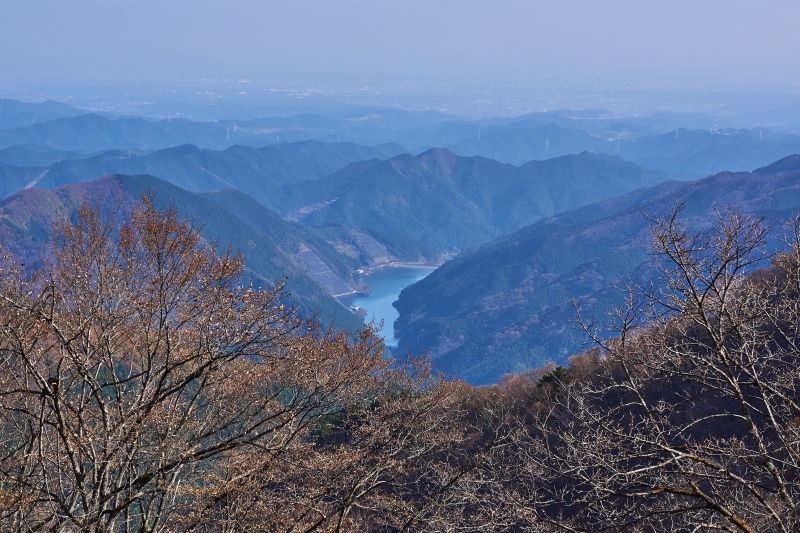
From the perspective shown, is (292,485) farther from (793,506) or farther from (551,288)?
(551,288)

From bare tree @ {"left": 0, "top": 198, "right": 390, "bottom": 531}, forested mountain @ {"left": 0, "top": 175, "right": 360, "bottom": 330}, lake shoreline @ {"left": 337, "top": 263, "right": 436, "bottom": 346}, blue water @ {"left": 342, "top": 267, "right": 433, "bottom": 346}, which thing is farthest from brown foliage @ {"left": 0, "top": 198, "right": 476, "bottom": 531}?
blue water @ {"left": 342, "top": 267, "right": 433, "bottom": 346}

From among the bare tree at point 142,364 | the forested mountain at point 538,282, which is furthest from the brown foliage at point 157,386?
the forested mountain at point 538,282

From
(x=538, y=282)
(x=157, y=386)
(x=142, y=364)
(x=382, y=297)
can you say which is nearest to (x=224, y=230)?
(x=382, y=297)

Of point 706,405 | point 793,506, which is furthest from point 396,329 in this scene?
point 793,506

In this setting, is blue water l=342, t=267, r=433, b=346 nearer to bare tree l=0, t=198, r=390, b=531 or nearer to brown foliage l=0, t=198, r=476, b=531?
brown foliage l=0, t=198, r=476, b=531

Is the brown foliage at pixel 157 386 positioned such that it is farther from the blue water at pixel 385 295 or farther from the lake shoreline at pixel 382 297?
the blue water at pixel 385 295
